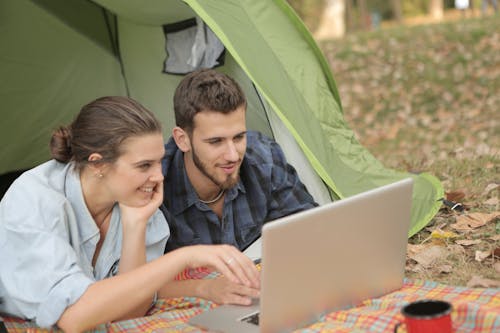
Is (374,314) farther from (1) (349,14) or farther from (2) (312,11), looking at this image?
(2) (312,11)

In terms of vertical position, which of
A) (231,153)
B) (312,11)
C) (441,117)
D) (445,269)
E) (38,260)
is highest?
(312,11)

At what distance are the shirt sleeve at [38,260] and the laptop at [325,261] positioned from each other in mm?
415

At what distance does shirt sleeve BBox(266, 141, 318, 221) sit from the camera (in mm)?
3008

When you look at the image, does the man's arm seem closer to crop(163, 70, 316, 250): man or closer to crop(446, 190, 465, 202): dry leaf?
crop(163, 70, 316, 250): man

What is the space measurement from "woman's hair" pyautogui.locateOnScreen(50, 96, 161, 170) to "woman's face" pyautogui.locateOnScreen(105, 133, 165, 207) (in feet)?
0.07

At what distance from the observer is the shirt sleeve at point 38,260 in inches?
78.8

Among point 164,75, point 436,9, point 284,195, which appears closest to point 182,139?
point 284,195

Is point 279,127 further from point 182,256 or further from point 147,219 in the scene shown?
point 182,256

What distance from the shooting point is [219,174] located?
2709 mm

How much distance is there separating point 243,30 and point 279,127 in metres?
0.43

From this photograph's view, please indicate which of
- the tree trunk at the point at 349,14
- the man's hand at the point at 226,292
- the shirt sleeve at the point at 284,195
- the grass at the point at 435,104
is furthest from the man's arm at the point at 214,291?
the tree trunk at the point at 349,14

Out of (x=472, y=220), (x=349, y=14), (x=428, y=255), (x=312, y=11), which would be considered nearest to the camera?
(x=428, y=255)

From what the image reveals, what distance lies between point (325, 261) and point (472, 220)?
146 centimetres

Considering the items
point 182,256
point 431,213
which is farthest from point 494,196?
point 182,256
